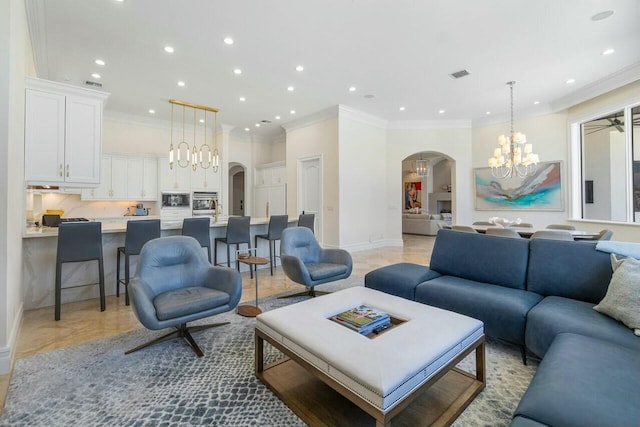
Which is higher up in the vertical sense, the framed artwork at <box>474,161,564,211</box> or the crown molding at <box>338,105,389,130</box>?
the crown molding at <box>338,105,389,130</box>

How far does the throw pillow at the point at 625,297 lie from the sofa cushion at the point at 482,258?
699 millimetres

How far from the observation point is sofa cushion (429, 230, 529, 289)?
2.74 meters

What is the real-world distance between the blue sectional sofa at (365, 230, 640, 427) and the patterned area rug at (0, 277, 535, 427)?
1.32ft

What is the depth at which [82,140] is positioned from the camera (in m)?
3.72

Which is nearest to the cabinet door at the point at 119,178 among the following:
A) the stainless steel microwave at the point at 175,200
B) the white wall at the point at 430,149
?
the stainless steel microwave at the point at 175,200

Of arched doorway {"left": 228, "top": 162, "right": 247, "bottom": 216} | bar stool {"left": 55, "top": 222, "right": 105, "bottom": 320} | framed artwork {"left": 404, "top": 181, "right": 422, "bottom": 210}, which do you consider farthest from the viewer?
framed artwork {"left": 404, "top": 181, "right": 422, "bottom": 210}

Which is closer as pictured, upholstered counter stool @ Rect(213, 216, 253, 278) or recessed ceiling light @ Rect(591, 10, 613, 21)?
recessed ceiling light @ Rect(591, 10, 613, 21)

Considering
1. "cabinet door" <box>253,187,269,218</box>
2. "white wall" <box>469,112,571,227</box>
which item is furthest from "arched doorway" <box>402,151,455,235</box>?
"cabinet door" <box>253,187,269,218</box>

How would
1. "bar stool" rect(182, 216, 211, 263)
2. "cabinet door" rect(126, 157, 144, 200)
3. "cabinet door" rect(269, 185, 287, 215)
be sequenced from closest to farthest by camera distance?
"bar stool" rect(182, 216, 211, 263)
"cabinet door" rect(126, 157, 144, 200)
"cabinet door" rect(269, 185, 287, 215)

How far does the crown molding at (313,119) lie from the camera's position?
266 inches

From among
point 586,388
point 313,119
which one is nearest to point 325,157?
point 313,119

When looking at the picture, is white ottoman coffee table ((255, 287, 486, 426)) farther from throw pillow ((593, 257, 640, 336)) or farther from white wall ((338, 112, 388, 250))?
white wall ((338, 112, 388, 250))

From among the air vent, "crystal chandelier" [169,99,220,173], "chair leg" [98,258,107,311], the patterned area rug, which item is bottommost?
the patterned area rug

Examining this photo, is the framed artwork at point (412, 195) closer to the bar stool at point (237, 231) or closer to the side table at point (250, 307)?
the bar stool at point (237, 231)
